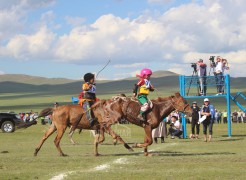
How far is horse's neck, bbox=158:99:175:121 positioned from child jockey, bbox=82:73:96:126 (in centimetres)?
209

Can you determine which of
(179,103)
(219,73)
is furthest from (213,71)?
(179,103)

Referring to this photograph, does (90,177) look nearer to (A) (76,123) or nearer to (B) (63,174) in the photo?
(B) (63,174)

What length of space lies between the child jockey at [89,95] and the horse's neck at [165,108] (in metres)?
2.09

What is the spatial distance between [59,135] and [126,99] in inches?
91.2

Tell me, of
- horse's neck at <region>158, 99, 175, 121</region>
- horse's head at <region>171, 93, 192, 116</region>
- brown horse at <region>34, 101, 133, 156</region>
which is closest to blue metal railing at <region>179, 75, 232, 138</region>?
horse's head at <region>171, 93, 192, 116</region>

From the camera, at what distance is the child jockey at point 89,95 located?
1866cm

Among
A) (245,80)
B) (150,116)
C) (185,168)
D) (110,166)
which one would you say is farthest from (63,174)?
(245,80)

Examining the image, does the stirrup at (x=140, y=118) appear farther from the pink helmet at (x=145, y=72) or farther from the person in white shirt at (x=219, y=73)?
the person in white shirt at (x=219, y=73)

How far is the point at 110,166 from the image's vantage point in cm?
1473

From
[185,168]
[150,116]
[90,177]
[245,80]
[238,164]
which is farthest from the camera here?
[245,80]

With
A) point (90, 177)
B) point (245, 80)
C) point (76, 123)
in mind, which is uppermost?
point (245, 80)

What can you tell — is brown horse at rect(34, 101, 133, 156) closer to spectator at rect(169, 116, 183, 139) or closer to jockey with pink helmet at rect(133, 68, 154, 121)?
jockey with pink helmet at rect(133, 68, 154, 121)

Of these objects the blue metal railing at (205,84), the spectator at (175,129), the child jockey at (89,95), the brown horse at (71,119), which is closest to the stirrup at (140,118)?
the brown horse at (71,119)

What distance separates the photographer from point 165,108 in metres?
18.6
